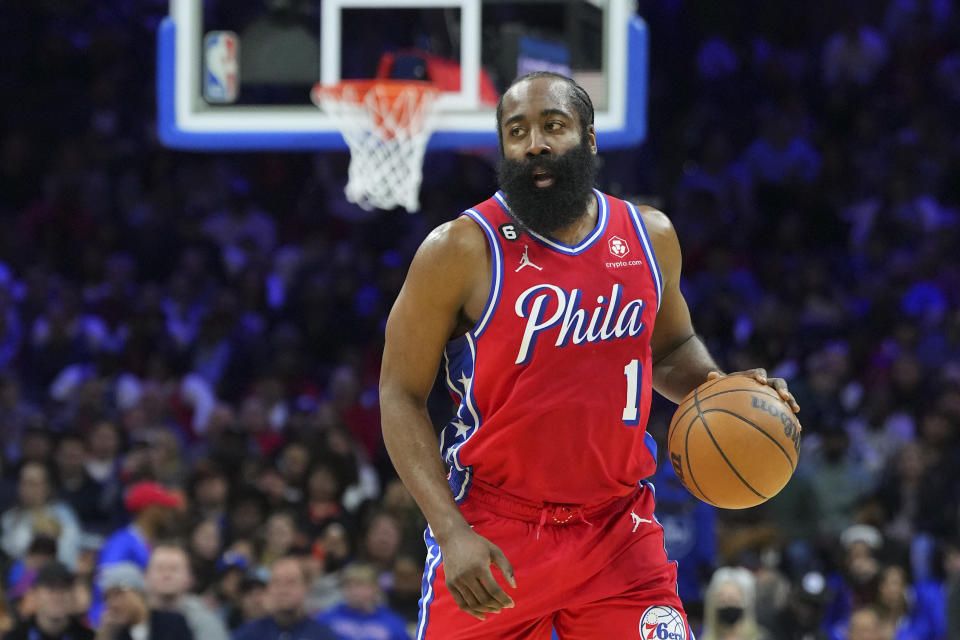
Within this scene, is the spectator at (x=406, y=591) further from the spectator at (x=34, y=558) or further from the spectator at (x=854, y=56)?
the spectator at (x=854, y=56)

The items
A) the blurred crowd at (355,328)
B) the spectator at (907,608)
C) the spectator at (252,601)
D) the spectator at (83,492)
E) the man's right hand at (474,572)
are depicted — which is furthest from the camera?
the spectator at (83,492)

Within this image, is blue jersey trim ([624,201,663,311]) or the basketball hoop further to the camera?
the basketball hoop

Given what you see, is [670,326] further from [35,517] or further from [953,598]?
[35,517]

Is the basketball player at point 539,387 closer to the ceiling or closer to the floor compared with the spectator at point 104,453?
closer to the ceiling

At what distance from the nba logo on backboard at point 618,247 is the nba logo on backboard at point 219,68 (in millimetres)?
3793

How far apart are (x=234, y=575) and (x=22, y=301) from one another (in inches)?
193

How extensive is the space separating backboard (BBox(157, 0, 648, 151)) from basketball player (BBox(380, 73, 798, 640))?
3.09m

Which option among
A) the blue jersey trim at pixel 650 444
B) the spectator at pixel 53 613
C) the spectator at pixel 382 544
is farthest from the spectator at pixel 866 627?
the blue jersey trim at pixel 650 444

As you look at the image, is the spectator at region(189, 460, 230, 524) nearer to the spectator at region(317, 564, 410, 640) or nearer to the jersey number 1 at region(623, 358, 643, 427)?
the spectator at region(317, 564, 410, 640)

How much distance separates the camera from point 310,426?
33.1 ft

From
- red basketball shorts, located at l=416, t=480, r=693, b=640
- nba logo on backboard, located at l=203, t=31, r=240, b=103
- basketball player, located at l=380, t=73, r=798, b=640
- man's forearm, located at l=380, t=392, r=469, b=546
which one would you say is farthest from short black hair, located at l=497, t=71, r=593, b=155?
nba logo on backboard, located at l=203, t=31, r=240, b=103

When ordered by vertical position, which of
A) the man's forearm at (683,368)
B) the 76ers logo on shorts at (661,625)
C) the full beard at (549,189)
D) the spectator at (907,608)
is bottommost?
the spectator at (907,608)

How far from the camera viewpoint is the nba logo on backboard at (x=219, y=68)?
7.15 meters

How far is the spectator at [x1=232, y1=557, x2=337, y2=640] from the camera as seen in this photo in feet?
23.4
